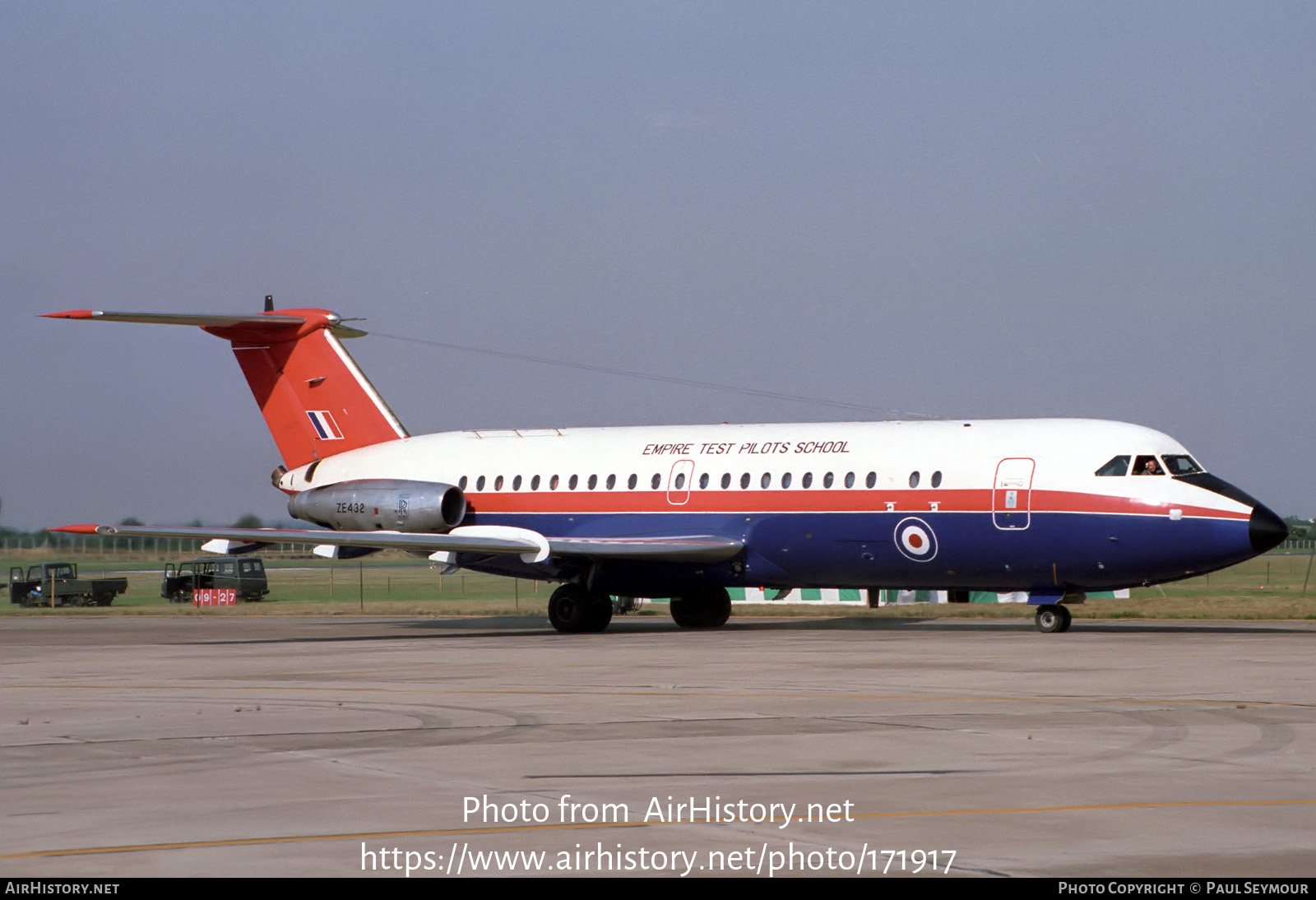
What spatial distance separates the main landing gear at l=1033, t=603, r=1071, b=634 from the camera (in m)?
28.6

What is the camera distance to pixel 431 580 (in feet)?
200

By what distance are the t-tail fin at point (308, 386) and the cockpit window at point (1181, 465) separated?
17.7 meters

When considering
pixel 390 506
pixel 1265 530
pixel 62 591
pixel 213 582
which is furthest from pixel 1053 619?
pixel 62 591

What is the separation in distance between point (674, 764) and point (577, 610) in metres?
20.6

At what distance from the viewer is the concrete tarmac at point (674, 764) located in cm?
870

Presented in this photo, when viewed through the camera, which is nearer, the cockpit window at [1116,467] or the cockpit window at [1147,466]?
the cockpit window at [1147,466]

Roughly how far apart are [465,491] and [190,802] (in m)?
24.6

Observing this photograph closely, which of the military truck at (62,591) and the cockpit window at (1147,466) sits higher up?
the cockpit window at (1147,466)

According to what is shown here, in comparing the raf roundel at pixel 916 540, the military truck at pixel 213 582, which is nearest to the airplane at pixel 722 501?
the raf roundel at pixel 916 540

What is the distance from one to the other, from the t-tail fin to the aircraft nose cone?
19243 mm

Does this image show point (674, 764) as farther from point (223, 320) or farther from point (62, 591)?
point (62, 591)

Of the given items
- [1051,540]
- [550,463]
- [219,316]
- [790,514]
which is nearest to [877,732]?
[1051,540]

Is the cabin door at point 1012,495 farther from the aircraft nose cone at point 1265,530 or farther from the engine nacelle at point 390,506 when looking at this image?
the engine nacelle at point 390,506

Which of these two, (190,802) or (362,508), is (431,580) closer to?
(362,508)
